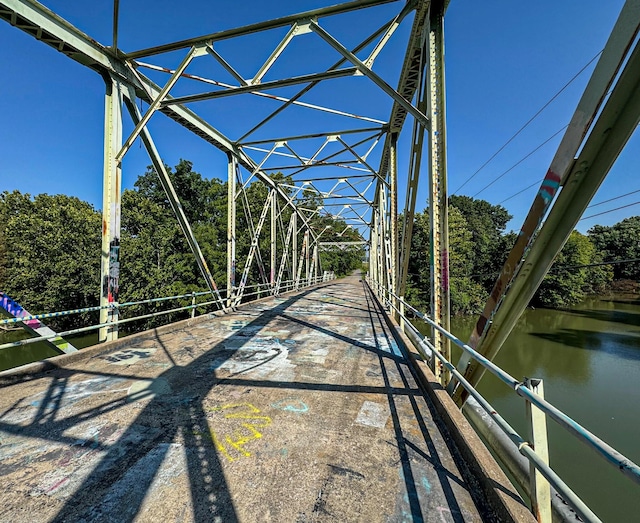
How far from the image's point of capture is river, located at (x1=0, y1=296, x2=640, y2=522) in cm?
786

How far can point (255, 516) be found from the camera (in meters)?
1.79

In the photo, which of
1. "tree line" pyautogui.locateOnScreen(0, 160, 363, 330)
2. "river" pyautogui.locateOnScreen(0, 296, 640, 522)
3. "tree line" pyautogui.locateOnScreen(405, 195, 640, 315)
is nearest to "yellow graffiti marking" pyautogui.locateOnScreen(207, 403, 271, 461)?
"river" pyautogui.locateOnScreen(0, 296, 640, 522)

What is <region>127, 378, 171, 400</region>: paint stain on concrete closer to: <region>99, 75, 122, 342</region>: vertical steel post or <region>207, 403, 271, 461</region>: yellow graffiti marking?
<region>207, 403, 271, 461</region>: yellow graffiti marking

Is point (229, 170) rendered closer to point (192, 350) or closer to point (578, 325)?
point (192, 350)

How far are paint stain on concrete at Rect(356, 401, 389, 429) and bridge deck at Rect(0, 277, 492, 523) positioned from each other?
0.8 inches

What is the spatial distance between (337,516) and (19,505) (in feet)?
6.45

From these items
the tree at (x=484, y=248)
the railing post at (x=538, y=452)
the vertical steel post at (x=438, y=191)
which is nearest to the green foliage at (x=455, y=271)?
the tree at (x=484, y=248)

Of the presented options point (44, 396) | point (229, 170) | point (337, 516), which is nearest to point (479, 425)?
point (337, 516)

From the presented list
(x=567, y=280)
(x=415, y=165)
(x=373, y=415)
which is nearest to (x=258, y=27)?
(x=415, y=165)

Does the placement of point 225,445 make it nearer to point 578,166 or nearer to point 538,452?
point 538,452

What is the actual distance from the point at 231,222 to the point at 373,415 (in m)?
8.70

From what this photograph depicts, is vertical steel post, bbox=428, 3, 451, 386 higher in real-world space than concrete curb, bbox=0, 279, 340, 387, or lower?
higher

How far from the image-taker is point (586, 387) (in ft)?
49.3

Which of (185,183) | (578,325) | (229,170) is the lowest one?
(578,325)
